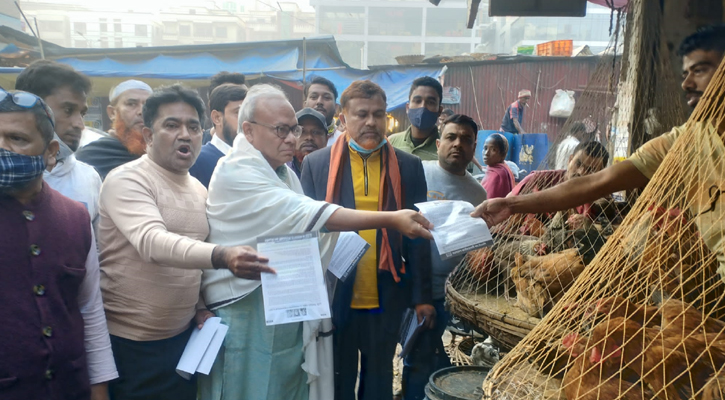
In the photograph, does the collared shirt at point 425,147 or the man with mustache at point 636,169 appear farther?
the collared shirt at point 425,147

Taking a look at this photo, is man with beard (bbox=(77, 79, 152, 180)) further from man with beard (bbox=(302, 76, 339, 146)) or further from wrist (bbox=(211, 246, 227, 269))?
man with beard (bbox=(302, 76, 339, 146))

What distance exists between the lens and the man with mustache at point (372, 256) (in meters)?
2.63

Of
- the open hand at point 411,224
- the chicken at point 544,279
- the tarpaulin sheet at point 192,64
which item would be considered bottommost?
the chicken at point 544,279

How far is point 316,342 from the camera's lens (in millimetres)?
2289

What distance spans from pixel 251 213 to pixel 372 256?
0.85 meters

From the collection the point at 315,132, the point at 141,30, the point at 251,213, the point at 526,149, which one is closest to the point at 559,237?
the point at 315,132

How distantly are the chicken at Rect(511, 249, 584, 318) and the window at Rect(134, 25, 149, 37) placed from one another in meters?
56.7

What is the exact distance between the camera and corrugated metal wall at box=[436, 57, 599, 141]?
43.4 feet

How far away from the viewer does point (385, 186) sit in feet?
8.73

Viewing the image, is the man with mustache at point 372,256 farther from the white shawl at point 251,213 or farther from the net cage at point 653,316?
the net cage at point 653,316

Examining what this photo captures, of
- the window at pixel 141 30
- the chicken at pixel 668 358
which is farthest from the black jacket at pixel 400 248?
the window at pixel 141 30

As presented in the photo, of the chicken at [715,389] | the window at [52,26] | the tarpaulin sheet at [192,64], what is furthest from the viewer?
the window at [52,26]

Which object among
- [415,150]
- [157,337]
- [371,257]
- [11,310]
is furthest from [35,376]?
[415,150]

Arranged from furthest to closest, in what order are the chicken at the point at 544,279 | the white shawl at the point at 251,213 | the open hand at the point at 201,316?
the chicken at the point at 544,279, the open hand at the point at 201,316, the white shawl at the point at 251,213
